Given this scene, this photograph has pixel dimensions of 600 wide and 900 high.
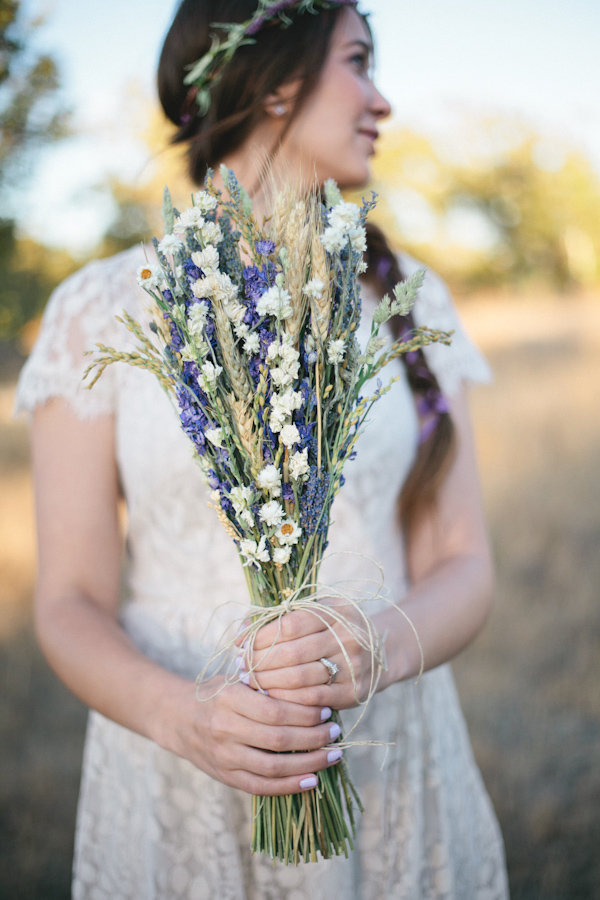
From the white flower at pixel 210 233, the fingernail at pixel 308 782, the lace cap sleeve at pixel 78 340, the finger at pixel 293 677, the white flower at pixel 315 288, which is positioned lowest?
the fingernail at pixel 308 782

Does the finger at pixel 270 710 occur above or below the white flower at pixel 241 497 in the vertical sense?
below

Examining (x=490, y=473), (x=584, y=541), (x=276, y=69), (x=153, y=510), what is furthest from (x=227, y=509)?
(x=490, y=473)

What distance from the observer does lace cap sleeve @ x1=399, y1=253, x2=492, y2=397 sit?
1808 mm

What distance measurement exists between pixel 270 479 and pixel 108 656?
0.62 meters

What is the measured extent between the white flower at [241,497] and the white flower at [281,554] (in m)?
0.08

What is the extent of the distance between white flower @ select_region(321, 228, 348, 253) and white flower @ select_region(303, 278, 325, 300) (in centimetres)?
7

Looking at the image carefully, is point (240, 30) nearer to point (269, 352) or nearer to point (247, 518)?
point (269, 352)

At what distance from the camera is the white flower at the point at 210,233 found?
0.98m

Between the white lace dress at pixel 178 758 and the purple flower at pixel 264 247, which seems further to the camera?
the white lace dress at pixel 178 758

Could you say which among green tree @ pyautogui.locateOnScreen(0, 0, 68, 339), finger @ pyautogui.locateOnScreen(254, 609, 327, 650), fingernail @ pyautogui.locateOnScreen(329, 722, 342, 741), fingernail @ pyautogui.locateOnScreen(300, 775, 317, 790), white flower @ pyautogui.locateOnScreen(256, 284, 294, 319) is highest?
green tree @ pyautogui.locateOnScreen(0, 0, 68, 339)

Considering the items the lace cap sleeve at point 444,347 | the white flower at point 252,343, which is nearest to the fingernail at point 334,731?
the white flower at point 252,343

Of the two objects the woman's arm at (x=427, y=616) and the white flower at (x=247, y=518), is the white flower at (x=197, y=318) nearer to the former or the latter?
the white flower at (x=247, y=518)

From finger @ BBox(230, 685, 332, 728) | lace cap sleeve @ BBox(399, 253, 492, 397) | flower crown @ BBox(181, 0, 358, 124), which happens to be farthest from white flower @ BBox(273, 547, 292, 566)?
flower crown @ BBox(181, 0, 358, 124)

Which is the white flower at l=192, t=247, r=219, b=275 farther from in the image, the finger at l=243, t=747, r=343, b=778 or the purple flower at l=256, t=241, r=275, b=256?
the finger at l=243, t=747, r=343, b=778
